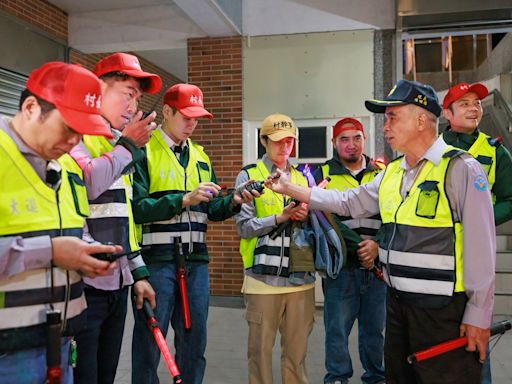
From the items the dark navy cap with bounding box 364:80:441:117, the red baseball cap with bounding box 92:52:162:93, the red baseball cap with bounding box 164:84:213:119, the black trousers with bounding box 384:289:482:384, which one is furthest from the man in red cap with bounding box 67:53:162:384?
the black trousers with bounding box 384:289:482:384

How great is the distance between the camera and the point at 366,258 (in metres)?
2.76

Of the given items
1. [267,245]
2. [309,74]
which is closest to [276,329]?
[267,245]

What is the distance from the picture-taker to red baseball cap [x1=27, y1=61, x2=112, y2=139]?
4.55 feet

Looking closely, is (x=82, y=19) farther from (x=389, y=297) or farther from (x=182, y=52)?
(x=389, y=297)

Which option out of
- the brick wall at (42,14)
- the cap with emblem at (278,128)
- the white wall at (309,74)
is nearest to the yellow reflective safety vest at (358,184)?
the cap with emblem at (278,128)

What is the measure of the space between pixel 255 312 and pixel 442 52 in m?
12.4

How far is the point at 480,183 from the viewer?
188 cm

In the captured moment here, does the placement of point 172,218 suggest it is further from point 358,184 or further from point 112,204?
point 358,184

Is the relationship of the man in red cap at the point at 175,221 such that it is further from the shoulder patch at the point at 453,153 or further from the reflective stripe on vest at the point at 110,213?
the shoulder patch at the point at 453,153

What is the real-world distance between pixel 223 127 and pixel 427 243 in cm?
446

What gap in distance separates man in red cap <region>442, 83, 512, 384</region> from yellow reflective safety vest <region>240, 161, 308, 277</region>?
108 centimetres

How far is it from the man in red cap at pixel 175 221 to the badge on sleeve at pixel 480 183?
3.78 feet

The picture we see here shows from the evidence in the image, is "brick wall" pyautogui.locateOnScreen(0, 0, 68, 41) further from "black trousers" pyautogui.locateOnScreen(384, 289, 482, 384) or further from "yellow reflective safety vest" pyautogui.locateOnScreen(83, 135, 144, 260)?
"black trousers" pyautogui.locateOnScreen(384, 289, 482, 384)

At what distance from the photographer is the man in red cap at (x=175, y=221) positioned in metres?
2.38
